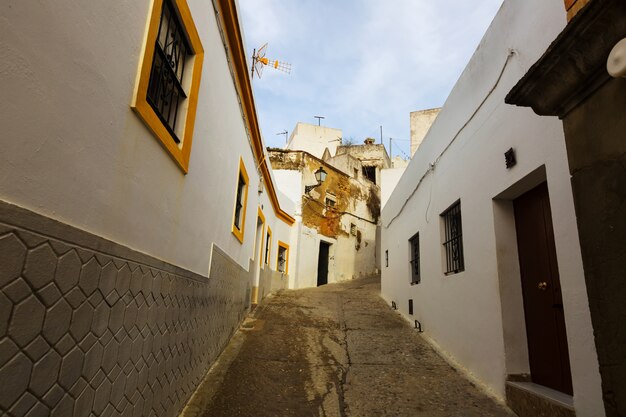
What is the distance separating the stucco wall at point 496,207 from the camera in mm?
2637

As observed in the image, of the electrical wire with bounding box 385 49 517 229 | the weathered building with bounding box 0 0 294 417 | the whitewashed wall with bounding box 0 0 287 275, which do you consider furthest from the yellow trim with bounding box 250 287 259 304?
the whitewashed wall with bounding box 0 0 287 275

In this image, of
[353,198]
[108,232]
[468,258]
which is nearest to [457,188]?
[468,258]

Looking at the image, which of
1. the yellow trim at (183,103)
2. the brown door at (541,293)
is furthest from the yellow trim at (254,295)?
the brown door at (541,293)

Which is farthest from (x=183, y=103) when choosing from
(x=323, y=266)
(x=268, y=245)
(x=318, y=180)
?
(x=323, y=266)

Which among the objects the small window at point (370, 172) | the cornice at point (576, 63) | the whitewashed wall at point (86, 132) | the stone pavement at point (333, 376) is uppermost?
the small window at point (370, 172)

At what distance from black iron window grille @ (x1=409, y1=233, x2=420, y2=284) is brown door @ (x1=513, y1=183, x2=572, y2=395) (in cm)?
345

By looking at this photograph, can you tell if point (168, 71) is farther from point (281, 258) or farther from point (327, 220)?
point (327, 220)

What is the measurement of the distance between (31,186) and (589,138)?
258 cm

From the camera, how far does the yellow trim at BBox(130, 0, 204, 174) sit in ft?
6.92

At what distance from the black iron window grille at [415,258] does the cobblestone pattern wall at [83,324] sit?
4967mm

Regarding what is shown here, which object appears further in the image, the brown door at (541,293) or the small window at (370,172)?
the small window at (370,172)

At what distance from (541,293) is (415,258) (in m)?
4.02

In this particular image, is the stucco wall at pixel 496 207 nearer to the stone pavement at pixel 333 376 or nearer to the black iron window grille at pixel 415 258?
the stone pavement at pixel 333 376

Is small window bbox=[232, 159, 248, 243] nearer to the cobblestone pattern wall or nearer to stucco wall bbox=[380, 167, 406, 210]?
the cobblestone pattern wall
